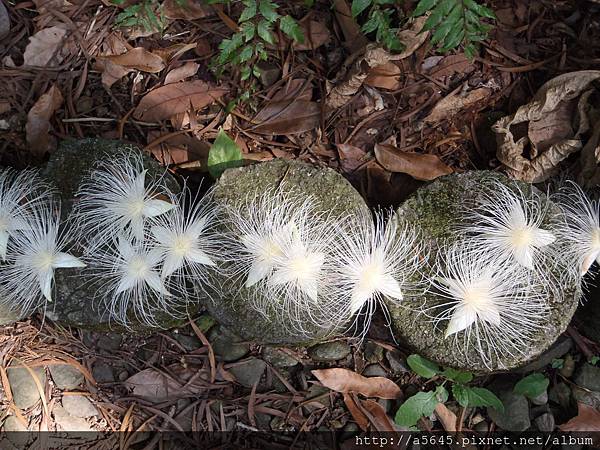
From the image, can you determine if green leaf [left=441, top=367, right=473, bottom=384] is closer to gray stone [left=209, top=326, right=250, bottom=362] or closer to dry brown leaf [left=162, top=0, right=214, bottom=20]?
gray stone [left=209, top=326, right=250, bottom=362]

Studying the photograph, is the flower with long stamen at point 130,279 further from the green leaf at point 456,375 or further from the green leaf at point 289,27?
the green leaf at point 456,375

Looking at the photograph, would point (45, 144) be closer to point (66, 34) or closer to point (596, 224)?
point (66, 34)

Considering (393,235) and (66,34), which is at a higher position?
(66,34)

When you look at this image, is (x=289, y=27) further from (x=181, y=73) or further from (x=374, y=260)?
(x=374, y=260)

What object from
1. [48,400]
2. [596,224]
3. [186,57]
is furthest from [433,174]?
[48,400]

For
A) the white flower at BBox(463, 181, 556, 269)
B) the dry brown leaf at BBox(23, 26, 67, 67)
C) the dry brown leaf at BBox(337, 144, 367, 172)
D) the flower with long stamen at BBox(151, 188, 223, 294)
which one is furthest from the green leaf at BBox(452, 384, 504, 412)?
the dry brown leaf at BBox(23, 26, 67, 67)

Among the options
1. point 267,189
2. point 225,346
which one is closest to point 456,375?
point 225,346

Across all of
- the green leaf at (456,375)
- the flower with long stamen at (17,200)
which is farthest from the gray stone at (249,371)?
the flower with long stamen at (17,200)

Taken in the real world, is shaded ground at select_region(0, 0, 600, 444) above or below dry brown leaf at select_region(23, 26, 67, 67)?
below
